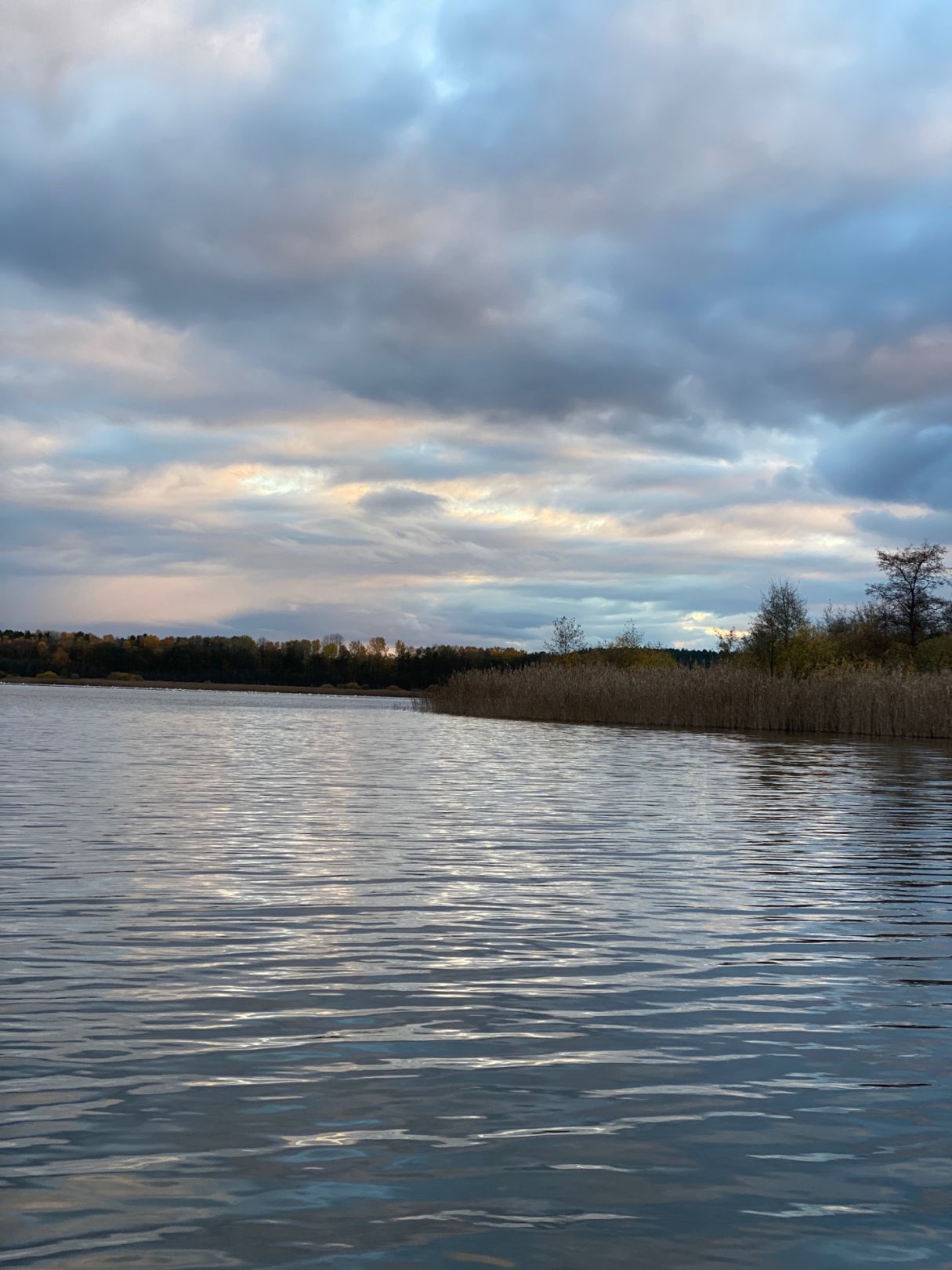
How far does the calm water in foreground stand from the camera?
4.01 m

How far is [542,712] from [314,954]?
44.2 meters

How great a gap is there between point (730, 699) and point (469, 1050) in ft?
133

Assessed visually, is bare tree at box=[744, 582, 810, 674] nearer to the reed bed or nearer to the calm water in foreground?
the reed bed

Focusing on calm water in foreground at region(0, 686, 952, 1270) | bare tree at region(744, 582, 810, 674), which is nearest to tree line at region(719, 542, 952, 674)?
bare tree at region(744, 582, 810, 674)

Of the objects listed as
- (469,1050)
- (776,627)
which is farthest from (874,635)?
(469,1050)

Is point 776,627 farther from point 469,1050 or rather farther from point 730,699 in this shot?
point 469,1050

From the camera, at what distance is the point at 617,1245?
386 centimetres

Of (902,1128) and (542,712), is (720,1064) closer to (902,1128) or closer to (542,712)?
(902,1128)

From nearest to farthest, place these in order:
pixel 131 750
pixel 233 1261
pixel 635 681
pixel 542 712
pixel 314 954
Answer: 1. pixel 233 1261
2. pixel 314 954
3. pixel 131 750
4. pixel 635 681
5. pixel 542 712

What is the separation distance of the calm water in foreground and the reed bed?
27.3m

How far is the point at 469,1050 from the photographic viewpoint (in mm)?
5914

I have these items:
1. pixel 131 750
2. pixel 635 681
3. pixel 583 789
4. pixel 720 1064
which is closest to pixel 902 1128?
pixel 720 1064

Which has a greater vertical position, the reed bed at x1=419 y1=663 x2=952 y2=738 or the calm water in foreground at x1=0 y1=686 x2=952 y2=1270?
the reed bed at x1=419 y1=663 x2=952 y2=738

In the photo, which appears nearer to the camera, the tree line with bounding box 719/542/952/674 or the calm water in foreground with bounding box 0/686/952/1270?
the calm water in foreground with bounding box 0/686/952/1270
